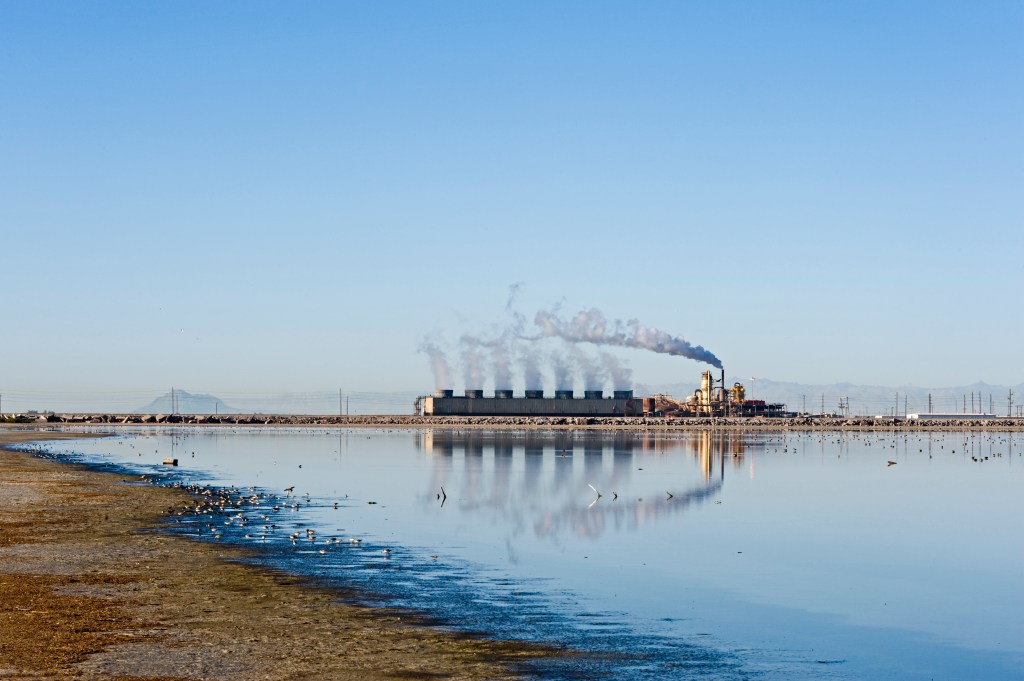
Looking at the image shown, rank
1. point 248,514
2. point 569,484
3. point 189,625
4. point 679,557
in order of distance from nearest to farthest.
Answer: point 189,625, point 679,557, point 248,514, point 569,484

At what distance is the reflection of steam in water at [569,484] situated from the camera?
3853 cm

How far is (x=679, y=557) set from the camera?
29.0m

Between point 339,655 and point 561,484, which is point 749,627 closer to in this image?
point 339,655

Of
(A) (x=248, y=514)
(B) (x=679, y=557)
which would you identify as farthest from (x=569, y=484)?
(B) (x=679, y=557)

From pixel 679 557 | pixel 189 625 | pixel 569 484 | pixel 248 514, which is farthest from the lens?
pixel 569 484

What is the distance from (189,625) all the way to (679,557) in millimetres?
14642

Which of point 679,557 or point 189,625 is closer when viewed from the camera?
point 189,625

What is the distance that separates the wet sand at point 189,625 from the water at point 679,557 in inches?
50.6

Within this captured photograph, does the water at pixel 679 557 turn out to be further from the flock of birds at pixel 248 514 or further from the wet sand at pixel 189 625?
the wet sand at pixel 189 625

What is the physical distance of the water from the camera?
1847 centimetres

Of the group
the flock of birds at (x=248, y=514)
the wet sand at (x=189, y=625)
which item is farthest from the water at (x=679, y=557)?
the wet sand at (x=189, y=625)

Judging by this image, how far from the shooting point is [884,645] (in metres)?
19.0

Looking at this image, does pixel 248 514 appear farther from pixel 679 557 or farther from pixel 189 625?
pixel 189 625

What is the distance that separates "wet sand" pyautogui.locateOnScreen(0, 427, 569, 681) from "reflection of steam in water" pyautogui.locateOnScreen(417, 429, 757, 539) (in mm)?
12709
